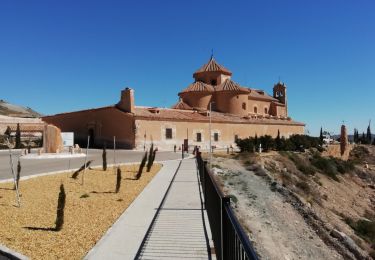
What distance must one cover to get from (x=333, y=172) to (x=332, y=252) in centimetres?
2643

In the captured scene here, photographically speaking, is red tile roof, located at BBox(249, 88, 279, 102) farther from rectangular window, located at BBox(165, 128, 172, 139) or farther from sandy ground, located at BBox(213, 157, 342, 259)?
sandy ground, located at BBox(213, 157, 342, 259)

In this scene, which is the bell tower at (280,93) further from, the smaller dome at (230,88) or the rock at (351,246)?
the rock at (351,246)

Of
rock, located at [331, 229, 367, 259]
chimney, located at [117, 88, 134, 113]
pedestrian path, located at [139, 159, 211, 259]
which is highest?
chimney, located at [117, 88, 134, 113]

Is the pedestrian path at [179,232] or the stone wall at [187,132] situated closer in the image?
the pedestrian path at [179,232]

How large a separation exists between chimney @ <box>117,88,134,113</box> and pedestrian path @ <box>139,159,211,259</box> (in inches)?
997

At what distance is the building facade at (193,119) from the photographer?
3681 cm

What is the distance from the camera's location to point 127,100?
36.9 m

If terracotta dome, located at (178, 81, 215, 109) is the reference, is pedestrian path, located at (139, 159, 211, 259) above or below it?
below

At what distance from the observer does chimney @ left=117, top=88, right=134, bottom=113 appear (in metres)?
36.6

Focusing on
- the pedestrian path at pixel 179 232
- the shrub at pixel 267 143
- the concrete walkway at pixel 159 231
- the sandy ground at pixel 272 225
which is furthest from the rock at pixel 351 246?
the shrub at pixel 267 143

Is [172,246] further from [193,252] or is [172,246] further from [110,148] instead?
[110,148]

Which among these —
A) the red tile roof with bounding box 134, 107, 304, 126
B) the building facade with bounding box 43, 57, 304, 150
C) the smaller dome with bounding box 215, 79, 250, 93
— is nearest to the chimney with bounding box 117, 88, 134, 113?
the building facade with bounding box 43, 57, 304, 150

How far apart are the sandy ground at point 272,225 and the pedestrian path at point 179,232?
254 cm

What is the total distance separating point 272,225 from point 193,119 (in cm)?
2578
